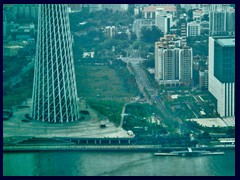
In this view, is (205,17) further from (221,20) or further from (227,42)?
(227,42)

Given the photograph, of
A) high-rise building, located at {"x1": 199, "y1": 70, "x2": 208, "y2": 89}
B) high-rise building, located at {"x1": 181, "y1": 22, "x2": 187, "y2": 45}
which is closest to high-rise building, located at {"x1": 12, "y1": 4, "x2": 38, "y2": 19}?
high-rise building, located at {"x1": 181, "y1": 22, "x2": 187, "y2": 45}

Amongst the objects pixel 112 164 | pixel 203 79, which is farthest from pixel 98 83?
pixel 112 164

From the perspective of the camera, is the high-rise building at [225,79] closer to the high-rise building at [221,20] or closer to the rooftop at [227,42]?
the rooftop at [227,42]

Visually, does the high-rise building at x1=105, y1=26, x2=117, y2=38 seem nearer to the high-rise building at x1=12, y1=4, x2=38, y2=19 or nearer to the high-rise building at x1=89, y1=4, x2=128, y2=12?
the high-rise building at x1=89, y1=4, x2=128, y2=12

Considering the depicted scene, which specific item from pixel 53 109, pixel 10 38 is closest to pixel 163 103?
pixel 53 109
